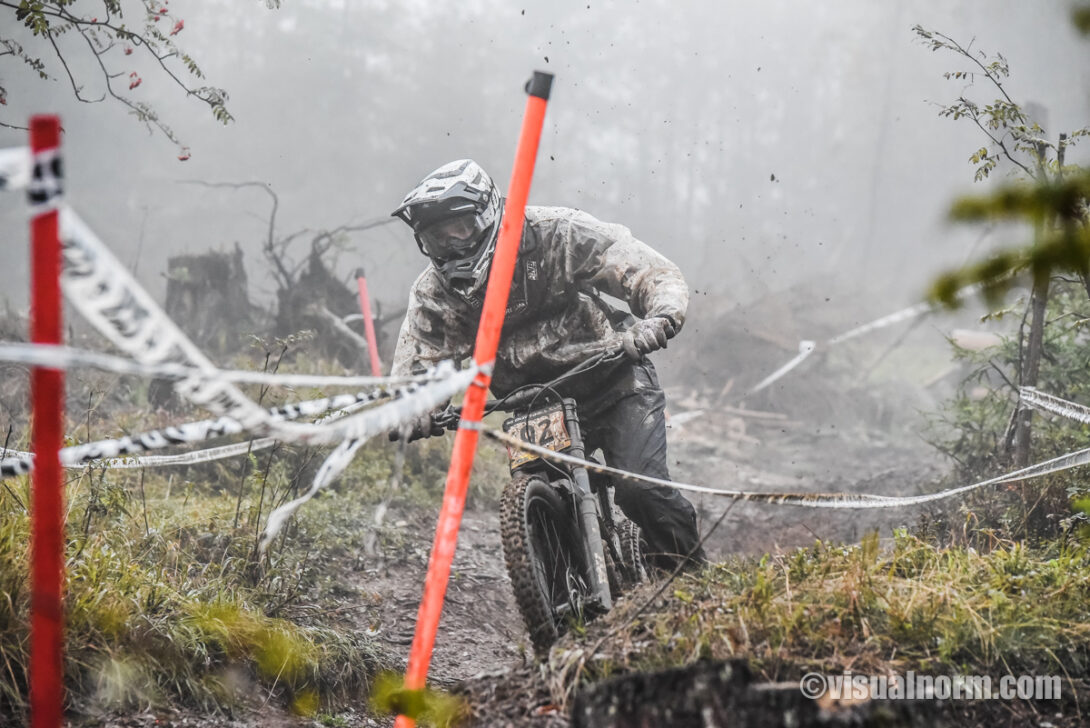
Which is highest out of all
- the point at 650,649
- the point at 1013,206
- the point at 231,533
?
the point at 1013,206

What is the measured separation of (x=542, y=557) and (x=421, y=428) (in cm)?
83

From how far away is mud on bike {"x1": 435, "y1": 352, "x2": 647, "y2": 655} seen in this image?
3443mm

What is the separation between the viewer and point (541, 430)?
13.5 feet

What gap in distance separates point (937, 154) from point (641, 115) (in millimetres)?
17266

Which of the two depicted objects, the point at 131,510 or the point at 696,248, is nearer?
the point at 131,510

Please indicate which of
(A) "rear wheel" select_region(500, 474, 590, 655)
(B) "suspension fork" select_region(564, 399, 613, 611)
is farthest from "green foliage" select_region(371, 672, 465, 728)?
(B) "suspension fork" select_region(564, 399, 613, 611)

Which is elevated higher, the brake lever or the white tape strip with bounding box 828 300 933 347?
the white tape strip with bounding box 828 300 933 347

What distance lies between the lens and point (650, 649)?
288 cm

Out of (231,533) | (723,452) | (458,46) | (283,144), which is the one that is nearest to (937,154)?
(458,46)

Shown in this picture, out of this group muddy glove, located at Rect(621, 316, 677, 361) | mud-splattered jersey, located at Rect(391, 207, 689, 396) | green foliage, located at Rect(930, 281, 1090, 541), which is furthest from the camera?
green foliage, located at Rect(930, 281, 1090, 541)

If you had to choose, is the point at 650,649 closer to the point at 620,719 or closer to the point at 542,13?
the point at 620,719

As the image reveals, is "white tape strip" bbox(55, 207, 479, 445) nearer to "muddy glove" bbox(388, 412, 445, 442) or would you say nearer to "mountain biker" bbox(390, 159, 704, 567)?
"muddy glove" bbox(388, 412, 445, 442)

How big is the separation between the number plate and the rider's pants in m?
0.39

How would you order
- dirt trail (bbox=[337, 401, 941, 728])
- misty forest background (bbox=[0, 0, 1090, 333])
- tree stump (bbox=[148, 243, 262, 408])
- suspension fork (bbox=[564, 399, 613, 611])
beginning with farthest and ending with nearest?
misty forest background (bbox=[0, 0, 1090, 333])
tree stump (bbox=[148, 243, 262, 408])
suspension fork (bbox=[564, 399, 613, 611])
dirt trail (bbox=[337, 401, 941, 728])
